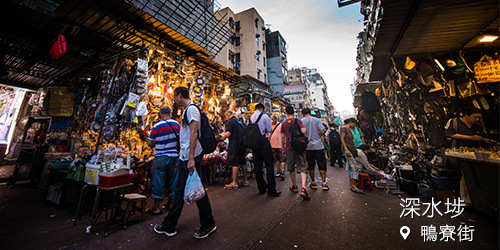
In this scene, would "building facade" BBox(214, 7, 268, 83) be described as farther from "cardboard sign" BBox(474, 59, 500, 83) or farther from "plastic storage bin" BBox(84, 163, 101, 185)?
"plastic storage bin" BBox(84, 163, 101, 185)

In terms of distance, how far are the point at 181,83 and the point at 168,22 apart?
2.05 meters

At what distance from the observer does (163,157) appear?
11.0 feet

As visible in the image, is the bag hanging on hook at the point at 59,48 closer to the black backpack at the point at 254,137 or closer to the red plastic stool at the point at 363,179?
the black backpack at the point at 254,137

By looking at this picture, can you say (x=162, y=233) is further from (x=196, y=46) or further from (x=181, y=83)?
(x=196, y=46)

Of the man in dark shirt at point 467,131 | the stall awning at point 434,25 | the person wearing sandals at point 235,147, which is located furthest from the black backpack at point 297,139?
the man in dark shirt at point 467,131

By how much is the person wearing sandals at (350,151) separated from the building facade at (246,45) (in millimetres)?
18411

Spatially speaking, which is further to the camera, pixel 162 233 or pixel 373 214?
pixel 373 214

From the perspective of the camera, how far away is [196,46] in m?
6.56

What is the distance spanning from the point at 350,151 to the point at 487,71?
379 cm

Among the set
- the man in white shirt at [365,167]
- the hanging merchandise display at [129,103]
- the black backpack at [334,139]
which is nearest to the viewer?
the hanging merchandise display at [129,103]

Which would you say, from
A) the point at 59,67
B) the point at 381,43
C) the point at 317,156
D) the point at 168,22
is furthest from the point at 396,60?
the point at 59,67

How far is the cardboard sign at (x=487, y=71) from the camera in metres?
4.07

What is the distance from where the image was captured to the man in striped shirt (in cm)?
331

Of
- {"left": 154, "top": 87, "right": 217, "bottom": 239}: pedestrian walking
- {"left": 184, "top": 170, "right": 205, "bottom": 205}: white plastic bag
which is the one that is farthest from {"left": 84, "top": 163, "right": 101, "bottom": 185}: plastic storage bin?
{"left": 184, "top": 170, "right": 205, "bottom": 205}: white plastic bag
